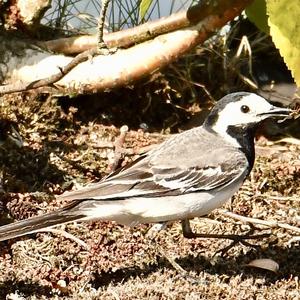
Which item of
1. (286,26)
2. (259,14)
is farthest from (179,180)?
(259,14)

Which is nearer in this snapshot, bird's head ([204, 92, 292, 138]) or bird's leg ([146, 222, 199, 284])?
bird's leg ([146, 222, 199, 284])

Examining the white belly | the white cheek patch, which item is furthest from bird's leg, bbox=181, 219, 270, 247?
the white cheek patch

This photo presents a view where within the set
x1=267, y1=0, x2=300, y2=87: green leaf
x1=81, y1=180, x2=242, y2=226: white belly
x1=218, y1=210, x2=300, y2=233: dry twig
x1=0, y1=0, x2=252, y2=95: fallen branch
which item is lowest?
x1=218, y1=210, x2=300, y2=233: dry twig

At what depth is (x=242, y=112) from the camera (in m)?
6.21

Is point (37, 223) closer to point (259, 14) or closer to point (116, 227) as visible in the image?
point (116, 227)

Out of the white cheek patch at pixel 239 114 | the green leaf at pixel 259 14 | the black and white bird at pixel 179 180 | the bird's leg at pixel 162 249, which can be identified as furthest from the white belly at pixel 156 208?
the green leaf at pixel 259 14

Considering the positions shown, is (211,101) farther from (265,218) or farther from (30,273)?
(30,273)

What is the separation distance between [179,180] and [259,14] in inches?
66.8

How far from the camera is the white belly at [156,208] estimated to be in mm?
5660

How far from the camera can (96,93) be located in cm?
766

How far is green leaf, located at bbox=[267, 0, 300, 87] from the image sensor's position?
4988 millimetres

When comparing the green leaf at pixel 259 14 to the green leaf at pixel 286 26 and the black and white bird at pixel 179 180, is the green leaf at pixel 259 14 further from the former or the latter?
the green leaf at pixel 286 26

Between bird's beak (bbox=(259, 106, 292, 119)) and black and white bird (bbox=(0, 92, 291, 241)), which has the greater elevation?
bird's beak (bbox=(259, 106, 292, 119))

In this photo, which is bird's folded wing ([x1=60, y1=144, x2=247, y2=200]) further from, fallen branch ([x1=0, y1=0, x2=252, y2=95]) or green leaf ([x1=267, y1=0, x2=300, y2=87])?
fallen branch ([x1=0, y1=0, x2=252, y2=95])
